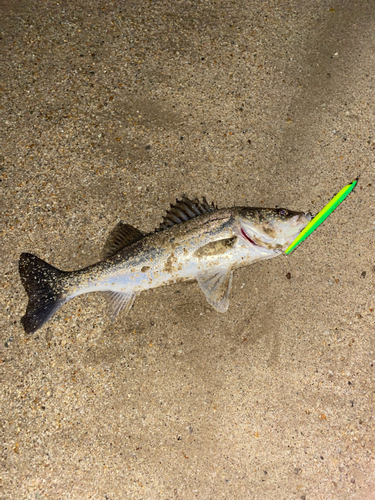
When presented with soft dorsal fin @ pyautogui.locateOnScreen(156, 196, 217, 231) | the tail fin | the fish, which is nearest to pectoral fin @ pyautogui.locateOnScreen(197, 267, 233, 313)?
the fish

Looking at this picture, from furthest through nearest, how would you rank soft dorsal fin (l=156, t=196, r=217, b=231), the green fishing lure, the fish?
the green fishing lure < soft dorsal fin (l=156, t=196, r=217, b=231) < the fish

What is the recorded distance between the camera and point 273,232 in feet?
10.2

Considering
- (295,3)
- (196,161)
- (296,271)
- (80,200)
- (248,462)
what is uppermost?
(295,3)

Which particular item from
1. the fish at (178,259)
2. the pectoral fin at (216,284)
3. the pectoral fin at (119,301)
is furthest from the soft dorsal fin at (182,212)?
the pectoral fin at (119,301)

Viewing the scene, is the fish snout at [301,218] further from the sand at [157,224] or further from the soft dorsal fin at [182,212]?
the soft dorsal fin at [182,212]

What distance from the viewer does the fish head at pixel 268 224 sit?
3.11 meters

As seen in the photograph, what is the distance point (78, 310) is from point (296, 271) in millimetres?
2530

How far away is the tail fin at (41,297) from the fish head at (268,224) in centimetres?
199

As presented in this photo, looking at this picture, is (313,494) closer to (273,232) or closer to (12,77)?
(273,232)

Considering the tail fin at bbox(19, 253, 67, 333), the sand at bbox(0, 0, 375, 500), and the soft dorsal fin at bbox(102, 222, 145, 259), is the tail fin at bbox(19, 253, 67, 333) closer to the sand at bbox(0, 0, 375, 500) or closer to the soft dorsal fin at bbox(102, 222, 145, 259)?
the sand at bbox(0, 0, 375, 500)

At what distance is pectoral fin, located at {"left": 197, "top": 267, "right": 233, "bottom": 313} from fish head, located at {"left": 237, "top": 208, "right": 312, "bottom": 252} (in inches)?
16.9

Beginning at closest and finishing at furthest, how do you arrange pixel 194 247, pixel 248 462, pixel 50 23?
pixel 194 247 < pixel 248 462 < pixel 50 23

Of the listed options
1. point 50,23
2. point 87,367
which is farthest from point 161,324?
point 50,23

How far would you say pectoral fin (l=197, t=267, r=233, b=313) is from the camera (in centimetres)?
318
